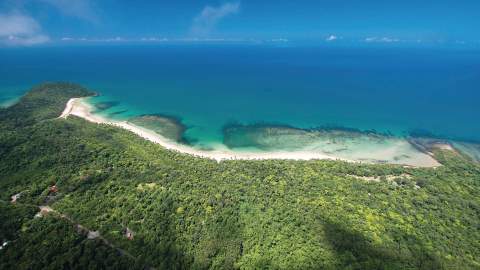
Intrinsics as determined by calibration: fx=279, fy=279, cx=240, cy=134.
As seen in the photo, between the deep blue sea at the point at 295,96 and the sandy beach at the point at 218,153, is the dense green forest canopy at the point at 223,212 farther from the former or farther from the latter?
the deep blue sea at the point at 295,96

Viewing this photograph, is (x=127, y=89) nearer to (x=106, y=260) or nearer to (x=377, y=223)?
(x=106, y=260)

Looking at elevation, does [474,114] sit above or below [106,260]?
below

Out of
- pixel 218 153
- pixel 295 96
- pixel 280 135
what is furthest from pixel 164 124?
pixel 295 96

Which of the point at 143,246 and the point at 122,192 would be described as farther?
the point at 122,192

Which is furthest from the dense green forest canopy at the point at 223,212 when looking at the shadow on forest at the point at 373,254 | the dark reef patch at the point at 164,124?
the dark reef patch at the point at 164,124

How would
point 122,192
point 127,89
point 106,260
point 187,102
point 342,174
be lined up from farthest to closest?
point 127,89, point 187,102, point 342,174, point 122,192, point 106,260

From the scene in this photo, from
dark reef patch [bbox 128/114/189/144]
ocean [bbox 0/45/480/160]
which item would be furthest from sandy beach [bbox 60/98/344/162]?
ocean [bbox 0/45/480/160]

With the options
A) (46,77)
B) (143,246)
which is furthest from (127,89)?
(143,246)
